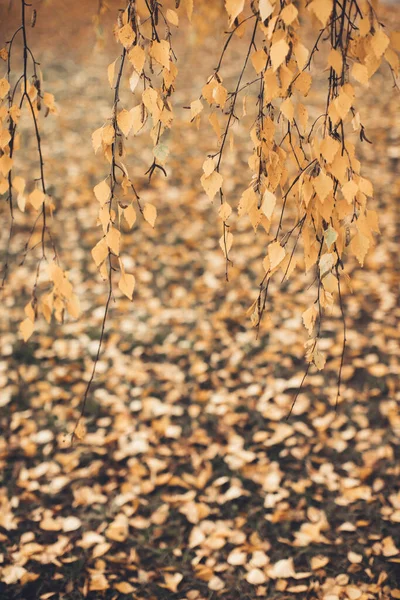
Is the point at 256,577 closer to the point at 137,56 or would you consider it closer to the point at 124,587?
the point at 124,587

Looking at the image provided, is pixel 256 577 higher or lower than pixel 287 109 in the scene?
lower

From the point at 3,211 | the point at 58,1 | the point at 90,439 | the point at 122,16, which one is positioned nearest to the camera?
the point at 122,16

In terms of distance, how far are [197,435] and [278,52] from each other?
2.32 m

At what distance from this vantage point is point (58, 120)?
7242mm

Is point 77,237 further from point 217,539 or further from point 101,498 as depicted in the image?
point 217,539

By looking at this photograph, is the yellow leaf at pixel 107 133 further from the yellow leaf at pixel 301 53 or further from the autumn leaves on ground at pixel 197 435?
the yellow leaf at pixel 301 53

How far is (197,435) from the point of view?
2998 mm

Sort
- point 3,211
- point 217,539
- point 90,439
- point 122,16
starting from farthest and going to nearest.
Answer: point 3,211 → point 90,439 → point 217,539 → point 122,16

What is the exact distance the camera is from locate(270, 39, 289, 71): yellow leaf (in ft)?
3.42

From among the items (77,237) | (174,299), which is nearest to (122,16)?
(174,299)

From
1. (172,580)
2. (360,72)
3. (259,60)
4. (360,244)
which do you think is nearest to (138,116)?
(259,60)

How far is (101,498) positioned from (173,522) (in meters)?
0.39

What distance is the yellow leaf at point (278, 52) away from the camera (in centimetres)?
104

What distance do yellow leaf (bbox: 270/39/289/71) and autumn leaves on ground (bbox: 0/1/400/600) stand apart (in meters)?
0.33
